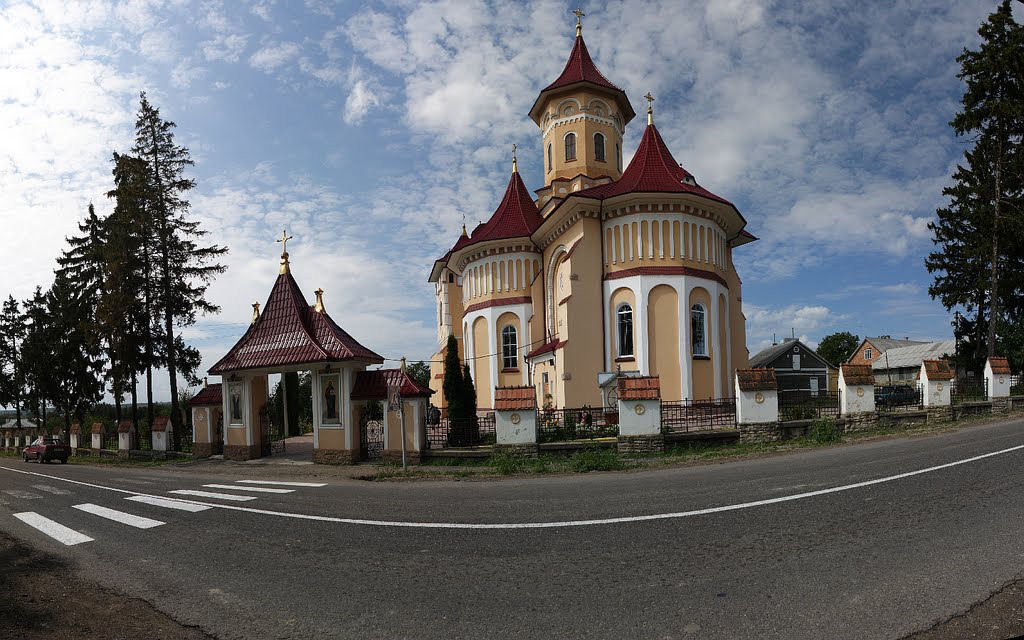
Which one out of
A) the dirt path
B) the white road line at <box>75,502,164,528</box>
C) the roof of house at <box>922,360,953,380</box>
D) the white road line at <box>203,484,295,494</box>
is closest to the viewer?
the dirt path

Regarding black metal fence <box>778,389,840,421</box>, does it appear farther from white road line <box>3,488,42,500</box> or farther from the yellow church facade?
white road line <box>3,488,42,500</box>

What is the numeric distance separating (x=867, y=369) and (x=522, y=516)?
1324cm

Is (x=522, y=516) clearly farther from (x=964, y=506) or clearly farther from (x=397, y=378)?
(x=397, y=378)

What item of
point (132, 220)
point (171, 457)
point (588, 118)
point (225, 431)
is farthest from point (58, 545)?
point (588, 118)

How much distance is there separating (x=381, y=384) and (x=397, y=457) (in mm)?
2107

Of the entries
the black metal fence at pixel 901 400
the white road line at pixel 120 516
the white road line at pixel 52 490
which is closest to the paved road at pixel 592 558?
the white road line at pixel 120 516

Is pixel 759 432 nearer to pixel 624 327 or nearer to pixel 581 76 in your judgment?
pixel 624 327

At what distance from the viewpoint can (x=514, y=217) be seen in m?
30.2

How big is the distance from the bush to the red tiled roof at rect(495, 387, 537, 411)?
23.2 feet

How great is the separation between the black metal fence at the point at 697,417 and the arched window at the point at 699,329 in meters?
6.29

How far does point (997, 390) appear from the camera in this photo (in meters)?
19.4

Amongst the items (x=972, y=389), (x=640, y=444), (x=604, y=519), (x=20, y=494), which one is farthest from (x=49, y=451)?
(x=972, y=389)

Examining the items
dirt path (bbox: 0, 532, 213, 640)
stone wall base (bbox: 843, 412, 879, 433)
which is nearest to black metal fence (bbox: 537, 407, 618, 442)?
stone wall base (bbox: 843, 412, 879, 433)

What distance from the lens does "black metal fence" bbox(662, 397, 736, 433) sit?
48.6 ft
